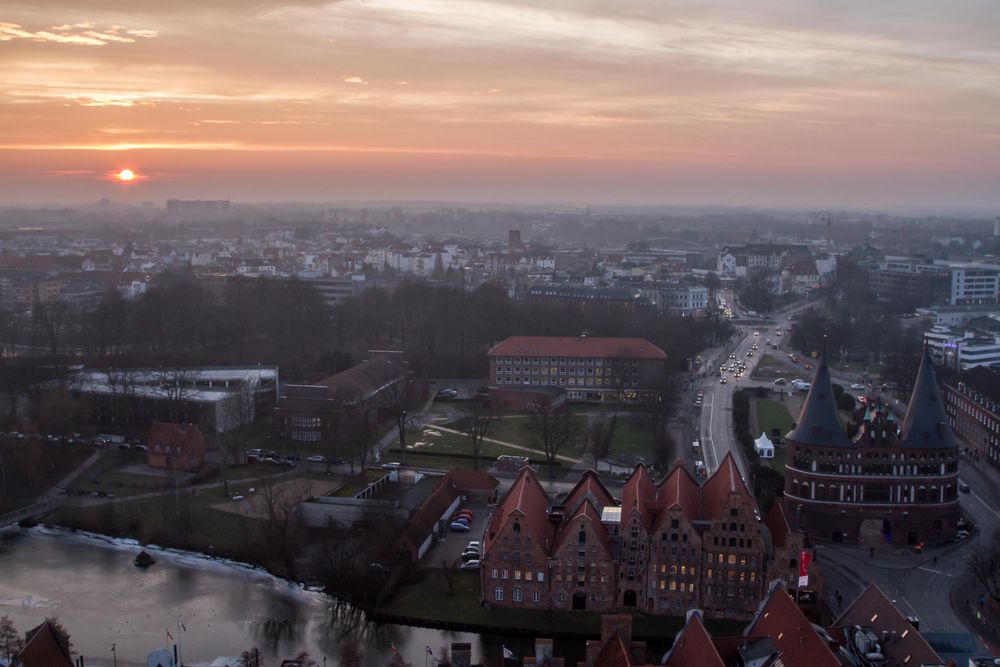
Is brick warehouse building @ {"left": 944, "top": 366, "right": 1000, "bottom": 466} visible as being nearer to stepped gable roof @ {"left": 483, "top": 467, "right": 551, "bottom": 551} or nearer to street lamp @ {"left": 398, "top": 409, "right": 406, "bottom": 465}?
stepped gable roof @ {"left": 483, "top": 467, "right": 551, "bottom": 551}

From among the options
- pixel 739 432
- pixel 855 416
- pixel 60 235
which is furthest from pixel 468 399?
pixel 60 235

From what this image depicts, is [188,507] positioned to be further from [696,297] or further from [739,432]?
[696,297]

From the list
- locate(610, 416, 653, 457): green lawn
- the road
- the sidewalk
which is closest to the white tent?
the road

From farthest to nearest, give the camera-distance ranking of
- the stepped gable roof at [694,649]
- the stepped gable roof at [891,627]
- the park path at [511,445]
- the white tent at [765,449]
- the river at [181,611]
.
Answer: the park path at [511,445] < the white tent at [765,449] < the river at [181,611] < the stepped gable roof at [891,627] < the stepped gable roof at [694,649]

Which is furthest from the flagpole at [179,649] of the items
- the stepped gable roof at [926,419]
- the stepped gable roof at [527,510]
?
the stepped gable roof at [926,419]

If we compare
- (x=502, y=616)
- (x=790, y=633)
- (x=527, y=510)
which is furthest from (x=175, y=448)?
(x=790, y=633)

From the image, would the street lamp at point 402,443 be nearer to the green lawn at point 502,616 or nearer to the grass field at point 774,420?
the green lawn at point 502,616
